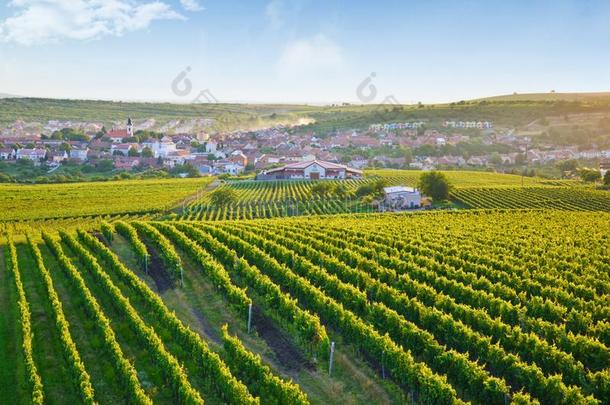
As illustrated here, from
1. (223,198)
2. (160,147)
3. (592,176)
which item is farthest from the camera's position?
(160,147)

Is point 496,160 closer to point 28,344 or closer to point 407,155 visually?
point 407,155

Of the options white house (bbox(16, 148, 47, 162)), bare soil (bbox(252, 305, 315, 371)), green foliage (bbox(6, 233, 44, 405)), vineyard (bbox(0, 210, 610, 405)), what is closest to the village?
white house (bbox(16, 148, 47, 162))

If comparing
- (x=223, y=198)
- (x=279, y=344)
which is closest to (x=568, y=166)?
(x=223, y=198)

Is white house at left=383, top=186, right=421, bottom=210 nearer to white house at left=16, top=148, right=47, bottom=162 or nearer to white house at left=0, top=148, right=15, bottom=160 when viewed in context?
white house at left=16, top=148, right=47, bottom=162

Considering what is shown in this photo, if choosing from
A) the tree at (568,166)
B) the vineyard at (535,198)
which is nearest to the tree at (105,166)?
the vineyard at (535,198)

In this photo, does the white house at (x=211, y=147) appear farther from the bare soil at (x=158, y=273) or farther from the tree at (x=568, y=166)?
the bare soil at (x=158, y=273)
